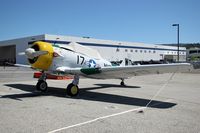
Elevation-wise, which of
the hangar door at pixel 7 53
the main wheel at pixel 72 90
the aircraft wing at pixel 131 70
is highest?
the hangar door at pixel 7 53

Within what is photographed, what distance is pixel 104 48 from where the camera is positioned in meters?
69.8

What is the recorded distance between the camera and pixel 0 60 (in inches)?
3044

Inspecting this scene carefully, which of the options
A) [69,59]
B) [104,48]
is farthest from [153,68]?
[104,48]

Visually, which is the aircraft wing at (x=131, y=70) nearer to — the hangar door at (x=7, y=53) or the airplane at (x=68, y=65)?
the airplane at (x=68, y=65)

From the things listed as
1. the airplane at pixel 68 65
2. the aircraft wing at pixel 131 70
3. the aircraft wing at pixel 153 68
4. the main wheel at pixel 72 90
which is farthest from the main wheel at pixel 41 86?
the aircraft wing at pixel 153 68

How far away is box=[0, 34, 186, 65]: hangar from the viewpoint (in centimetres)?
5651

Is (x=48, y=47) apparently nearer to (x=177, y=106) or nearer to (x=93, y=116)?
(x=93, y=116)

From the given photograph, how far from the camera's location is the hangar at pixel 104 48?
5651 cm

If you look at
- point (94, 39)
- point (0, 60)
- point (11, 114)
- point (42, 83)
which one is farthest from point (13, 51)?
point (11, 114)

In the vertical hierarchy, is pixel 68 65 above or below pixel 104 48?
below

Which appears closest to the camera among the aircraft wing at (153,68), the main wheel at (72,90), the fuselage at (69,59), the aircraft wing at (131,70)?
the aircraft wing at (153,68)

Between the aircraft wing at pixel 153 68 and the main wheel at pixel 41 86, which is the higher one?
the aircraft wing at pixel 153 68

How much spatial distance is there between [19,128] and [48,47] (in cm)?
572

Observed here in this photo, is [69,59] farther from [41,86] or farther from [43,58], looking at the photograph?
[41,86]
